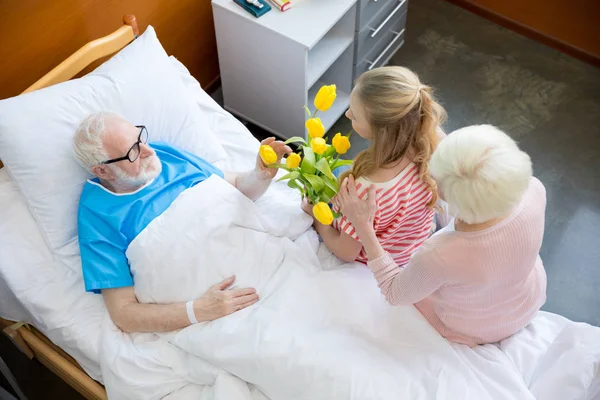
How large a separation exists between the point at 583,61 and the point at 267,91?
159 cm

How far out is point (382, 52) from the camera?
120 inches

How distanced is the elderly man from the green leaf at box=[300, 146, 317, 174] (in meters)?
0.19

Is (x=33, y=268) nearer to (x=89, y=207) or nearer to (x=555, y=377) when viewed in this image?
(x=89, y=207)

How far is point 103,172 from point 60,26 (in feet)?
1.94

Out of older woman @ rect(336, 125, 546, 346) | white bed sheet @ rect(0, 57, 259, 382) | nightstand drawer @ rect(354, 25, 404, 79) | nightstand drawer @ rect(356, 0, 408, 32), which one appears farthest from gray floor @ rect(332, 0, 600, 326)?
white bed sheet @ rect(0, 57, 259, 382)

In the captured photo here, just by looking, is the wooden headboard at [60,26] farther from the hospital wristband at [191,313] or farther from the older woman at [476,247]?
the older woman at [476,247]

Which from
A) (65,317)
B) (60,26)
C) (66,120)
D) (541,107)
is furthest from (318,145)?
(541,107)

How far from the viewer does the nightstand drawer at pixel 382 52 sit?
9.62 ft

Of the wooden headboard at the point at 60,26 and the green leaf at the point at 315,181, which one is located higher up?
the wooden headboard at the point at 60,26

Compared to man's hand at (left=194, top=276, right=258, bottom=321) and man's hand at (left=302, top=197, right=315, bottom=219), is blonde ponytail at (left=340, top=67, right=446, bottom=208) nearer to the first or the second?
man's hand at (left=302, top=197, right=315, bottom=219)

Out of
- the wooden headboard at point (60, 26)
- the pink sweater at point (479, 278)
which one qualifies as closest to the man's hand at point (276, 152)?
the pink sweater at point (479, 278)

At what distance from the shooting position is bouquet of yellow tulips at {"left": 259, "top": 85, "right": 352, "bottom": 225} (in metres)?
1.65

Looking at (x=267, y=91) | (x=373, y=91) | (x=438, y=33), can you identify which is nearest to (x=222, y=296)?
(x=373, y=91)

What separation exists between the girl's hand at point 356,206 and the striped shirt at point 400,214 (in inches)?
1.0
